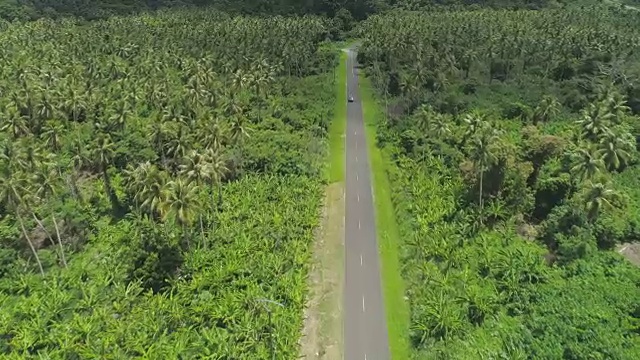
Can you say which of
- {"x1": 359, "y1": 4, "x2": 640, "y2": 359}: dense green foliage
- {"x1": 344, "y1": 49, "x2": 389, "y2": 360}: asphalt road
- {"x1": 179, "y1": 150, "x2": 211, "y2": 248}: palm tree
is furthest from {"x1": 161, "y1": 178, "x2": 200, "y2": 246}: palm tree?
{"x1": 359, "y1": 4, "x2": 640, "y2": 359}: dense green foliage

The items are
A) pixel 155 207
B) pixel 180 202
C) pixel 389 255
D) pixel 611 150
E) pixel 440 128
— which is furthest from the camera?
pixel 440 128

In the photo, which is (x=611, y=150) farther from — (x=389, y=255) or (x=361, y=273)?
(x=361, y=273)

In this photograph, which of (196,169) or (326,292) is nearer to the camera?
(326,292)

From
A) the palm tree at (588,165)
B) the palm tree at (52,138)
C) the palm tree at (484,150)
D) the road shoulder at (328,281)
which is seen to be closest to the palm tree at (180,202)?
the road shoulder at (328,281)


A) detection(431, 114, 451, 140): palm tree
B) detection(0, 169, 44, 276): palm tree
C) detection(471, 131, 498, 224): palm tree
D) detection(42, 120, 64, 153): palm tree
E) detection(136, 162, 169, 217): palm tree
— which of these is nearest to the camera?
detection(0, 169, 44, 276): palm tree

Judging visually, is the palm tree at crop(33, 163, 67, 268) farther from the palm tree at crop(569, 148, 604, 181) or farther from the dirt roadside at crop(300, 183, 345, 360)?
the palm tree at crop(569, 148, 604, 181)

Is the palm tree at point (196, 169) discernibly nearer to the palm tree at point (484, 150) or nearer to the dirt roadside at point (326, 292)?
the dirt roadside at point (326, 292)

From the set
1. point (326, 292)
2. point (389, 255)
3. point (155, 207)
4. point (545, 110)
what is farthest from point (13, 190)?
point (545, 110)
